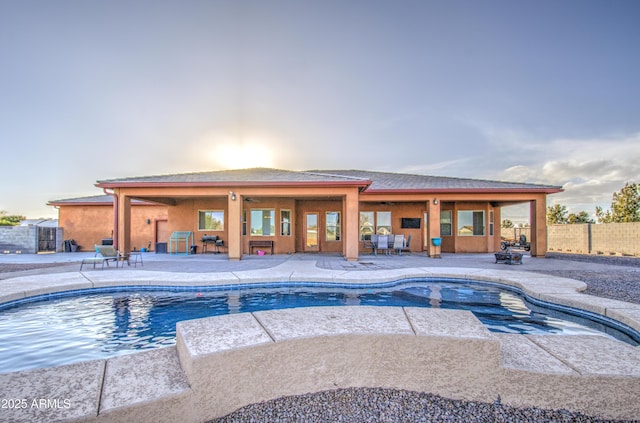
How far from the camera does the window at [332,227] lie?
49.7 feet

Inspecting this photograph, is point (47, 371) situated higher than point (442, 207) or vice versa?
point (442, 207)

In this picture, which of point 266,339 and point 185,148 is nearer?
point 266,339

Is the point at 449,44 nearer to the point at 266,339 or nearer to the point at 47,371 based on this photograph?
the point at 266,339

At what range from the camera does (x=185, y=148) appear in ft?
46.2

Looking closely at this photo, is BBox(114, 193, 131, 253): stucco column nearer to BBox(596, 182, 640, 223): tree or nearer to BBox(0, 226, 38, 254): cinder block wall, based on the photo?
BBox(0, 226, 38, 254): cinder block wall

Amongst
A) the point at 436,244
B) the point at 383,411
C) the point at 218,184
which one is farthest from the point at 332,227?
the point at 383,411

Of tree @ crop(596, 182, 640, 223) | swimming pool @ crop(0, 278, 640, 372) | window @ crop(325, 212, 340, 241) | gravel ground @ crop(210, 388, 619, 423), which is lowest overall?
swimming pool @ crop(0, 278, 640, 372)

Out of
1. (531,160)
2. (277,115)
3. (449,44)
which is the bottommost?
(531,160)

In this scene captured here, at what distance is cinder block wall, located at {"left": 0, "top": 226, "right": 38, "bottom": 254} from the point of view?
15.4 metres

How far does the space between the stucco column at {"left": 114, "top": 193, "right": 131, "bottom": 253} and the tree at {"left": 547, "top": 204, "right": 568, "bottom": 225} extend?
37104mm

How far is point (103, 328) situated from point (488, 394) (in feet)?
16.1

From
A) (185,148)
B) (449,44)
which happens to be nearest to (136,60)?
(185,148)

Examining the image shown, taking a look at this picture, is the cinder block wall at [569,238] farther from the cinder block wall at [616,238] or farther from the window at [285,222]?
the window at [285,222]

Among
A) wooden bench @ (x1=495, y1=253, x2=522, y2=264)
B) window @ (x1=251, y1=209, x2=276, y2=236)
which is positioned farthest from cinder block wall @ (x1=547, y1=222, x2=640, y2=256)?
window @ (x1=251, y1=209, x2=276, y2=236)
